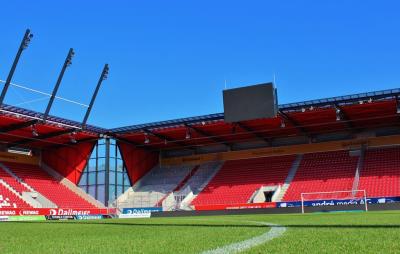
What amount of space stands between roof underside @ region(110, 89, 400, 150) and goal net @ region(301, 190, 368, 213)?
22.1ft

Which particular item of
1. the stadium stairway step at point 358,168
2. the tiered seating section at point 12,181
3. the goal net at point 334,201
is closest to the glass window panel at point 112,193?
the tiered seating section at point 12,181

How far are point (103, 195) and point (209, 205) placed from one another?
493 inches

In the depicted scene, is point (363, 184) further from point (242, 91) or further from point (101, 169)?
point (101, 169)

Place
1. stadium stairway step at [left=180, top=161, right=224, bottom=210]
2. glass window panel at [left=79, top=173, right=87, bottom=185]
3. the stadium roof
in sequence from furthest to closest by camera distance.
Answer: glass window panel at [left=79, top=173, right=87, bottom=185]
stadium stairway step at [left=180, top=161, right=224, bottom=210]
the stadium roof

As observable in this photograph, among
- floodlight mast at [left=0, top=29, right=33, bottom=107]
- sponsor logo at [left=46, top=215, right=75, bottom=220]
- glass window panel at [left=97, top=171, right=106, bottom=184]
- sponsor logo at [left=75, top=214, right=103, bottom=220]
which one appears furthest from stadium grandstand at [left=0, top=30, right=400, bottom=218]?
sponsor logo at [left=75, top=214, right=103, bottom=220]

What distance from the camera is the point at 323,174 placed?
139 feet

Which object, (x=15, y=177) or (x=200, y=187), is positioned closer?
(x=15, y=177)

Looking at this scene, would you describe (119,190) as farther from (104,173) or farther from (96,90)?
(96,90)

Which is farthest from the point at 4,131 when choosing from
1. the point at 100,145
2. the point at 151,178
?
the point at 151,178

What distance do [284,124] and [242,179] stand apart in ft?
27.4

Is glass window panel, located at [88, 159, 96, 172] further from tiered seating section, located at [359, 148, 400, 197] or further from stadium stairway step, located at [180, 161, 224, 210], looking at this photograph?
tiered seating section, located at [359, 148, 400, 197]

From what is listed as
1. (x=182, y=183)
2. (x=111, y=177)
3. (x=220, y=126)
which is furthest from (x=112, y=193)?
(x=220, y=126)

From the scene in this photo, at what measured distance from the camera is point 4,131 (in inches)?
1513

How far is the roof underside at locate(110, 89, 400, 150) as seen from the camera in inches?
1421
